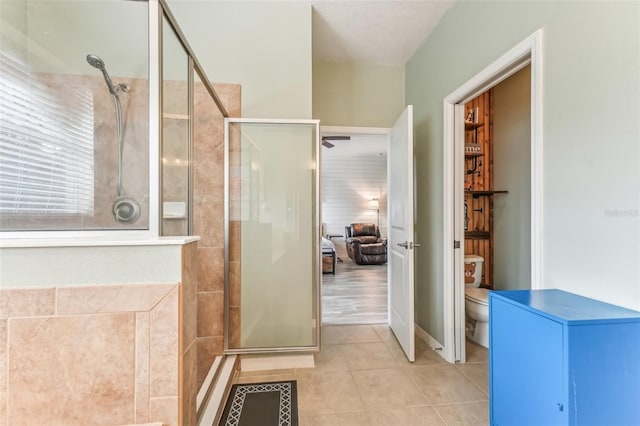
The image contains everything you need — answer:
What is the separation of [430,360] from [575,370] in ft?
4.82

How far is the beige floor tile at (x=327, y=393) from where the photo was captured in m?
1.64

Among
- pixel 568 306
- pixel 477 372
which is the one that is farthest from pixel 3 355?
pixel 477 372

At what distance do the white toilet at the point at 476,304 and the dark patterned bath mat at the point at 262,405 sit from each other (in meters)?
1.61

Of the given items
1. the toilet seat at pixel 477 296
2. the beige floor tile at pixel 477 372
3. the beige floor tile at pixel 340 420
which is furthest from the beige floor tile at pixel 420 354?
the beige floor tile at pixel 340 420

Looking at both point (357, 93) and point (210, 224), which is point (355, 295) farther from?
point (357, 93)

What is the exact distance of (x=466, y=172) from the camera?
3.00m

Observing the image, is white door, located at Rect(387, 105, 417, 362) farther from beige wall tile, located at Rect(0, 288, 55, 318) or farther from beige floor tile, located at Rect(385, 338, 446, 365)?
beige wall tile, located at Rect(0, 288, 55, 318)

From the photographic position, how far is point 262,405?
5.48ft

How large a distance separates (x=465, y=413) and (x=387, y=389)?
47 cm

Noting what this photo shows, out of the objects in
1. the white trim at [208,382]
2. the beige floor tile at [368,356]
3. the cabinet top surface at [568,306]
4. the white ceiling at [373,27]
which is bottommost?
the beige floor tile at [368,356]

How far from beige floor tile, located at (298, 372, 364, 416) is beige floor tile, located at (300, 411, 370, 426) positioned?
37mm

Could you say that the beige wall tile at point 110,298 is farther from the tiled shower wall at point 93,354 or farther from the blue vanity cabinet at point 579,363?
the blue vanity cabinet at point 579,363

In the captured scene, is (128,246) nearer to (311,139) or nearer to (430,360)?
(311,139)

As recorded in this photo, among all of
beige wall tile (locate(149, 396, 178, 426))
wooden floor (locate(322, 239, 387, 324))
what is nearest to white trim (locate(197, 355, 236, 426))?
beige wall tile (locate(149, 396, 178, 426))
